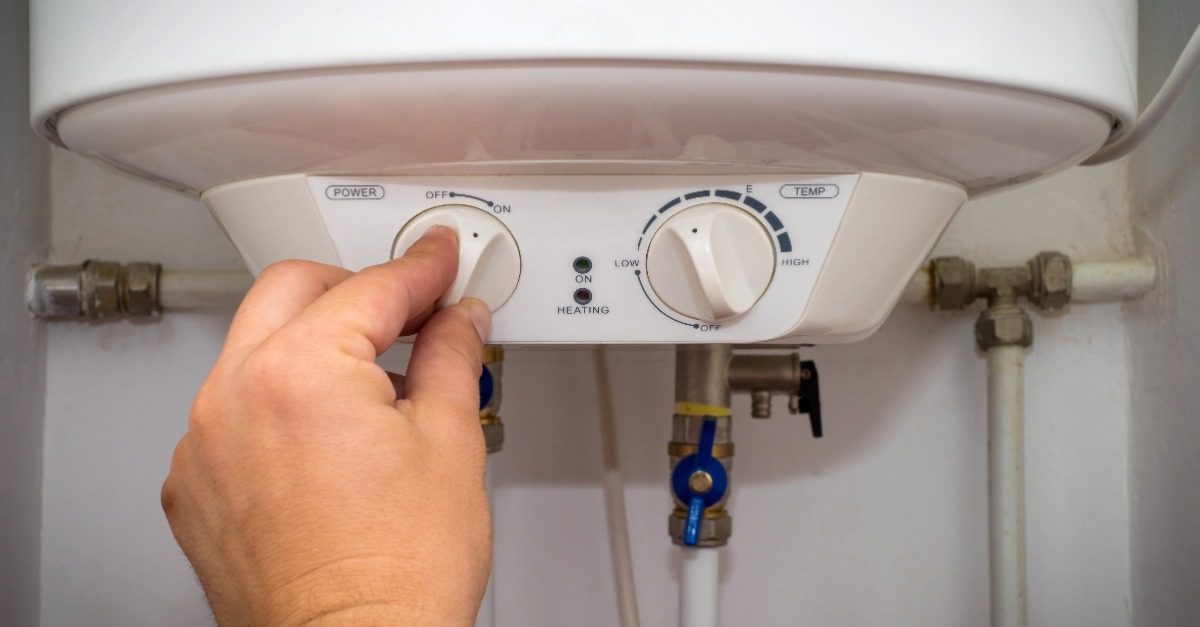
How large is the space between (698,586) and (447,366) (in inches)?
12.0

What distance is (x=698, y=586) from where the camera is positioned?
0.60 m

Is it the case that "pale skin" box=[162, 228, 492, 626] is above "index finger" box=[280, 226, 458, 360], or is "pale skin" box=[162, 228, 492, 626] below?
below

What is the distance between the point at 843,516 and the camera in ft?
2.44

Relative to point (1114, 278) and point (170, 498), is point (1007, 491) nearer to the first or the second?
point (1114, 278)

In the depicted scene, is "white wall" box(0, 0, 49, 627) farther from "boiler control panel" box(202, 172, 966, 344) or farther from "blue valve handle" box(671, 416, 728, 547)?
"blue valve handle" box(671, 416, 728, 547)

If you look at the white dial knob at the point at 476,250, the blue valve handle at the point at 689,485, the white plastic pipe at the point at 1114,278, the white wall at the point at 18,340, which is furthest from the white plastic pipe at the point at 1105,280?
the white wall at the point at 18,340

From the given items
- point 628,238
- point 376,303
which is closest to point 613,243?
point 628,238

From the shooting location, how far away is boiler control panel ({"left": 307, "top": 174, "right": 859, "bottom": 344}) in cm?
41

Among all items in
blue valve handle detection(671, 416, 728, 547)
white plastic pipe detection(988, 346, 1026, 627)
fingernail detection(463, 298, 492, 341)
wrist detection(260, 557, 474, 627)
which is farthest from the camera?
white plastic pipe detection(988, 346, 1026, 627)

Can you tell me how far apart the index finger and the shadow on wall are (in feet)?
1.18

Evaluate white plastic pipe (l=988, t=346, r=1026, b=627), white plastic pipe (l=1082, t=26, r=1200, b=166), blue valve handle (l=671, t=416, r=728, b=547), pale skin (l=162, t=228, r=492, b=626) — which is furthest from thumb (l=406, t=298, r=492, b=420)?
white plastic pipe (l=988, t=346, r=1026, b=627)

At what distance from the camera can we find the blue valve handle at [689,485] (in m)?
0.56

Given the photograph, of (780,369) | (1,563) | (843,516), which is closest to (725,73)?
(780,369)

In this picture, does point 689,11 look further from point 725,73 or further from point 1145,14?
point 1145,14
